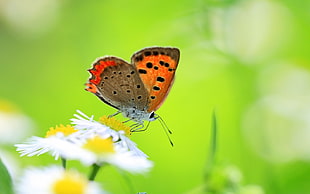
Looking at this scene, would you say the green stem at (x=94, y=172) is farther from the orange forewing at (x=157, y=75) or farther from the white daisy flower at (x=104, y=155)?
the orange forewing at (x=157, y=75)

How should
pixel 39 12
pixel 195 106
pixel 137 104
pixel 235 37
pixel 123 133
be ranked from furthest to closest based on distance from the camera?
pixel 39 12
pixel 195 106
pixel 235 37
pixel 137 104
pixel 123 133

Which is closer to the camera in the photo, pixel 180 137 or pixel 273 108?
pixel 273 108

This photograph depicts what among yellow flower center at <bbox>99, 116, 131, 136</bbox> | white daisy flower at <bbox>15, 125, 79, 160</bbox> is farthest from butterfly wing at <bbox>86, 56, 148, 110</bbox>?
white daisy flower at <bbox>15, 125, 79, 160</bbox>

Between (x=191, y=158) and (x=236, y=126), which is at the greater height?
(x=236, y=126)

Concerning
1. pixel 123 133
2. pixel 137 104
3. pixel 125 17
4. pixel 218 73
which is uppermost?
pixel 125 17

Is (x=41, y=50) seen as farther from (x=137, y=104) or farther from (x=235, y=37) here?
(x=137, y=104)

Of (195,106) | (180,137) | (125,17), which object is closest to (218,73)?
(195,106)
